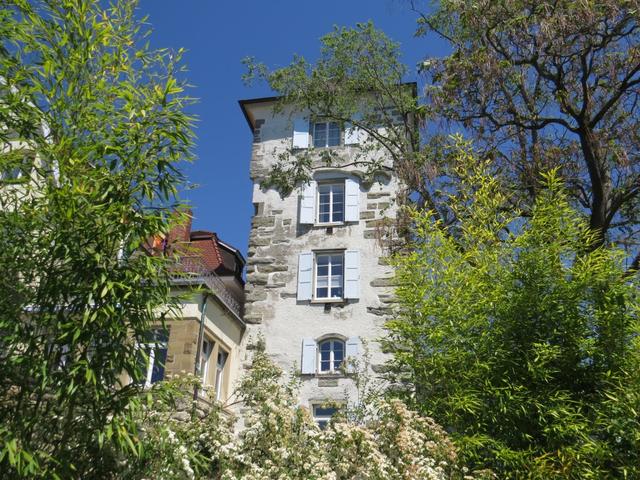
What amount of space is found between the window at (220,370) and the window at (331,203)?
377 cm

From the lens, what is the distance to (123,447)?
4973mm

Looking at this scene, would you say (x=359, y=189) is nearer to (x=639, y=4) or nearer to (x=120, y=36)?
(x=639, y=4)

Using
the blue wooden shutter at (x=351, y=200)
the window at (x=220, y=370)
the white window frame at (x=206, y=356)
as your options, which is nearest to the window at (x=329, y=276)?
the blue wooden shutter at (x=351, y=200)

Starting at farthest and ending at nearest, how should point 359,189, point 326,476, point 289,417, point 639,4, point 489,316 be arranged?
point 359,189 → point 639,4 → point 489,316 → point 289,417 → point 326,476

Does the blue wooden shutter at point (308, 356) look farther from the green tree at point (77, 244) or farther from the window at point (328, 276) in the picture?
the green tree at point (77, 244)

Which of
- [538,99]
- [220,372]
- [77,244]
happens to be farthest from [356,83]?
[77,244]

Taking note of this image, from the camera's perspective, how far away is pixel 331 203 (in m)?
16.1

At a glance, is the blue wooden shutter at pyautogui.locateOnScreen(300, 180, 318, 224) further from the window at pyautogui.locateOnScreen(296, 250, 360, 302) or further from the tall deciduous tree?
the tall deciduous tree

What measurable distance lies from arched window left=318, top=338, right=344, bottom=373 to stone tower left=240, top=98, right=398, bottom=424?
21 millimetres

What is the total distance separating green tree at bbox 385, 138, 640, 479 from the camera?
23.5 feet

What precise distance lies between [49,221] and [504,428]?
5.05m

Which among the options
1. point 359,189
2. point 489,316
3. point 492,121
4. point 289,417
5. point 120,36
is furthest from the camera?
point 359,189

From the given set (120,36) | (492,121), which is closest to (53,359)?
(120,36)

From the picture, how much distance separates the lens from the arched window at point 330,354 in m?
14.7
